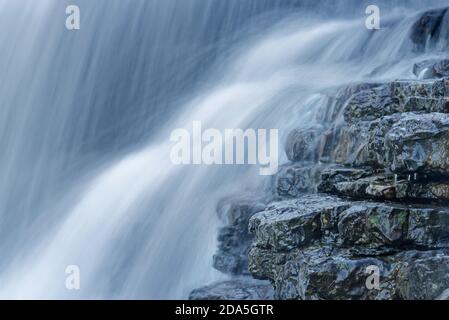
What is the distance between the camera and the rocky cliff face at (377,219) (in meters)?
2.20

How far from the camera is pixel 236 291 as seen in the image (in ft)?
9.57

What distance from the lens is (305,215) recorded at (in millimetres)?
2498

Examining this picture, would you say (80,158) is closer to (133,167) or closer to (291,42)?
(133,167)

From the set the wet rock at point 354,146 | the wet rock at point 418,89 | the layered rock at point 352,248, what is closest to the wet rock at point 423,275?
the layered rock at point 352,248

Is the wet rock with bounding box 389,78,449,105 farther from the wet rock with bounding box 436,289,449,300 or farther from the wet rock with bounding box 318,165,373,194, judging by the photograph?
the wet rock with bounding box 436,289,449,300

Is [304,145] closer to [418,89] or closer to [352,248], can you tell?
[418,89]

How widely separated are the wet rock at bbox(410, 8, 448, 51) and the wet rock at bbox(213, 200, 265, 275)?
2.06 metres

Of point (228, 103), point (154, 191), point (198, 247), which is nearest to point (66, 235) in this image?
point (154, 191)

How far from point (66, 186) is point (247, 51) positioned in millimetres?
2418

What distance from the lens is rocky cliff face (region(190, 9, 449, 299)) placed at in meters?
2.20

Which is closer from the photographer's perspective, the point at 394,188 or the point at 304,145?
the point at 394,188

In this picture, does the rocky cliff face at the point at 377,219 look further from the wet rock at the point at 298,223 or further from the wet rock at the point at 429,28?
the wet rock at the point at 429,28

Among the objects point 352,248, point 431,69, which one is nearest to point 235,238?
point 352,248

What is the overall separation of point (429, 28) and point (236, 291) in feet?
9.08
